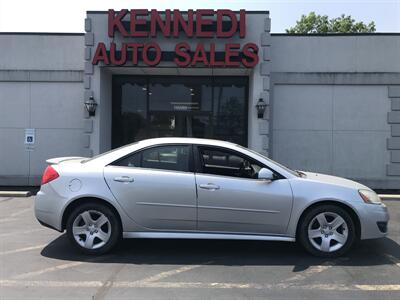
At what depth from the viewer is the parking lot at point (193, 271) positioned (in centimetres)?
494

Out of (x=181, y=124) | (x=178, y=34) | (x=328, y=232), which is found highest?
(x=178, y=34)

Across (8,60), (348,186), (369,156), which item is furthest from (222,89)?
(348,186)

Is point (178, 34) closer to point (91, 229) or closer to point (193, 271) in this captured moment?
point (91, 229)

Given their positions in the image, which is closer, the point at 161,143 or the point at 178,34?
the point at 161,143

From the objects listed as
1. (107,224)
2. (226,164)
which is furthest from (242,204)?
(107,224)

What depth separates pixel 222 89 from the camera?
1451 cm

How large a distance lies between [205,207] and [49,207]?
2.11 m

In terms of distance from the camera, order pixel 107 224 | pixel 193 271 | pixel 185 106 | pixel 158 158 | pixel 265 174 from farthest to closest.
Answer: pixel 185 106, pixel 158 158, pixel 107 224, pixel 265 174, pixel 193 271

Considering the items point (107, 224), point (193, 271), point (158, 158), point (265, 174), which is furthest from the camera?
point (158, 158)

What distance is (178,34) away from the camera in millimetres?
12594

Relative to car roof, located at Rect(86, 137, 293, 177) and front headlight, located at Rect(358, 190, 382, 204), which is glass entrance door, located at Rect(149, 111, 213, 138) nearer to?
car roof, located at Rect(86, 137, 293, 177)

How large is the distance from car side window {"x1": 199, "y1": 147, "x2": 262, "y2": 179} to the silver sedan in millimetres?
37

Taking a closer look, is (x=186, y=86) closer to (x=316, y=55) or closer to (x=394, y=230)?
(x=316, y=55)

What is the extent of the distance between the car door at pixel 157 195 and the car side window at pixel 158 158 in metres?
0.11
